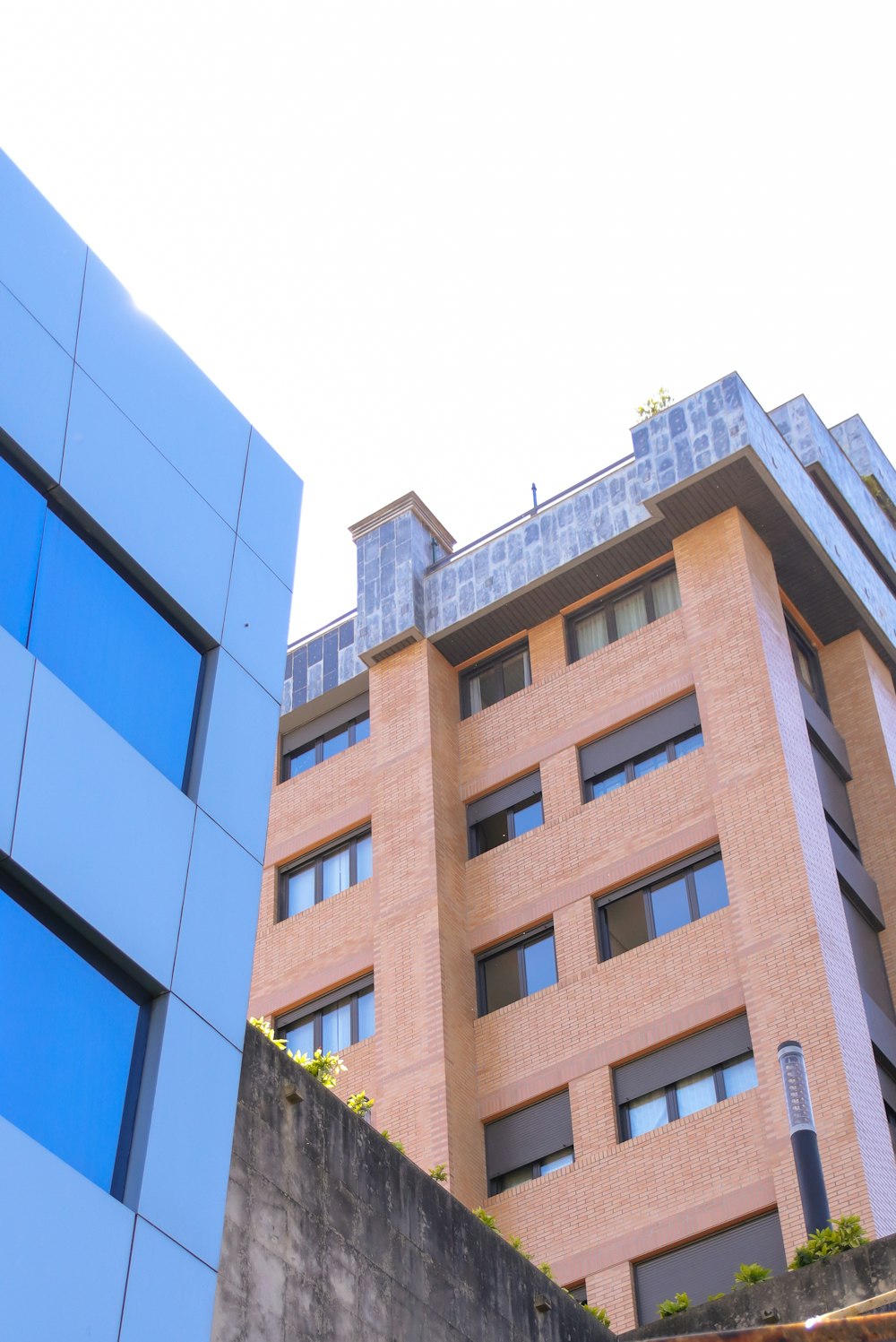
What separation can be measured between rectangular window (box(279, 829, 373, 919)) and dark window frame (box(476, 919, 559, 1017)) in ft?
11.3

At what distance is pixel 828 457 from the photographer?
39.3 m

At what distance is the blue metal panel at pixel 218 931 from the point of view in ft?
44.3

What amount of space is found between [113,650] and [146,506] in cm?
153

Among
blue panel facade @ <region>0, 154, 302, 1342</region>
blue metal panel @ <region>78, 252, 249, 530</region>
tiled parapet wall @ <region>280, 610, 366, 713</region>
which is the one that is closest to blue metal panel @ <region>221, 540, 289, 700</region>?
blue panel facade @ <region>0, 154, 302, 1342</region>

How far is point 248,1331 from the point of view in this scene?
1279cm

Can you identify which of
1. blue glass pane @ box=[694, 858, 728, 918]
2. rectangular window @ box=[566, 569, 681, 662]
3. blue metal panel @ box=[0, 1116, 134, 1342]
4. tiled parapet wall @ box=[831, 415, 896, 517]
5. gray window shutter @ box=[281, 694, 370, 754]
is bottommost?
blue metal panel @ box=[0, 1116, 134, 1342]

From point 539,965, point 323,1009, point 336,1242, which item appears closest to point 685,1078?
point 539,965

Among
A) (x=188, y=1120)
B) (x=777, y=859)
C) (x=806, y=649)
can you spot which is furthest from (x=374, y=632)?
(x=188, y=1120)

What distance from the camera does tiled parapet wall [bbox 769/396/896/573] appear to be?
1542 inches

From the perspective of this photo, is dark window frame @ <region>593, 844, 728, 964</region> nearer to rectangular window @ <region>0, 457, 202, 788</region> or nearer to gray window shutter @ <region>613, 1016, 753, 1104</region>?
gray window shutter @ <region>613, 1016, 753, 1104</region>

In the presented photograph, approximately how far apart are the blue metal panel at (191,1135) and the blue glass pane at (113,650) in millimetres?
2208

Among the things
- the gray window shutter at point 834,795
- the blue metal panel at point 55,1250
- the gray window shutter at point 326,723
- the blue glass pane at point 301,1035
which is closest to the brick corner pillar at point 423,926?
the gray window shutter at point 326,723

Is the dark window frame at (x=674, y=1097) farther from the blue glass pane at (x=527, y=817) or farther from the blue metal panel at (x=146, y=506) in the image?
the blue metal panel at (x=146, y=506)

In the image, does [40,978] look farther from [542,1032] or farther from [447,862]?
[447,862]
